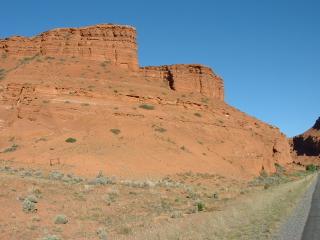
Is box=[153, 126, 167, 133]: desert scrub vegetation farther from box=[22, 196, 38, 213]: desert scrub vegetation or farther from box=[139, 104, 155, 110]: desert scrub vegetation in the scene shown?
box=[22, 196, 38, 213]: desert scrub vegetation

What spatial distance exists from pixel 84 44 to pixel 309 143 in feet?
336

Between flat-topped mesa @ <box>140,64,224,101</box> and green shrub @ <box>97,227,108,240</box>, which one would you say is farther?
flat-topped mesa @ <box>140,64,224,101</box>

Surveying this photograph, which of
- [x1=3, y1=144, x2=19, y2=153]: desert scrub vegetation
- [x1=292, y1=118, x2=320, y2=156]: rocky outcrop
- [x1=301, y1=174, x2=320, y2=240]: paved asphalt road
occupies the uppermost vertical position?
[x1=292, y1=118, x2=320, y2=156]: rocky outcrop

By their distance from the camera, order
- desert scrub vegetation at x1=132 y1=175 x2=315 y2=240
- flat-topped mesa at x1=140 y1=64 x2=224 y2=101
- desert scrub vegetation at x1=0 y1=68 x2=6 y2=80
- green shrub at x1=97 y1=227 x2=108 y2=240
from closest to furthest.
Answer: desert scrub vegetation at x1=132 y1=175 x2=315 y2=240, green shrub at x1=97 y1=227 x2=108 y2=240, desert scrub vegetation at x1=0 y1=68 x2=6 y2=80, flat-topped mesa at x1=140 y1=64 x2=224 y2=101

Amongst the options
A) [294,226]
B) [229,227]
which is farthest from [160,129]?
[294,226]

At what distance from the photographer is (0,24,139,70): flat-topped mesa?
64812mm

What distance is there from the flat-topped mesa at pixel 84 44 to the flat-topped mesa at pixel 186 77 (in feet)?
12.5

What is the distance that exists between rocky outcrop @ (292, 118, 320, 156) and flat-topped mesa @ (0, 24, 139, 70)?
9009cm

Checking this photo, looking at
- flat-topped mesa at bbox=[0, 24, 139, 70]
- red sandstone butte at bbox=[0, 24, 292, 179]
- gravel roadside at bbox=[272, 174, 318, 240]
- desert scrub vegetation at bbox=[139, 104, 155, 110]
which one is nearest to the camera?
gravel roadside at bbox=[272, 174, 318, 240]

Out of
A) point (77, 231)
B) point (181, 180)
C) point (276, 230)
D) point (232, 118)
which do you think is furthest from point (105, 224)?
point (232, 118)

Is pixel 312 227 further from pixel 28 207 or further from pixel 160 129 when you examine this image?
pixel 160 129

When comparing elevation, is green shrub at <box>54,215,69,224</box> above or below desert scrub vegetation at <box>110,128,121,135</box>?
below

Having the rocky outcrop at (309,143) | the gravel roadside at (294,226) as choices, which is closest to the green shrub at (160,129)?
the gravel roadside at (294,226)

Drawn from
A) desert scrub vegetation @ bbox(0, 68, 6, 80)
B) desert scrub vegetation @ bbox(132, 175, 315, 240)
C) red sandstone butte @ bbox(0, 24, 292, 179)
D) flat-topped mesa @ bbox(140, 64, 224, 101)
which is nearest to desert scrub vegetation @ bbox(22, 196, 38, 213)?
desert scrub vegetation @ bbox(132, 175, 315, 240)
